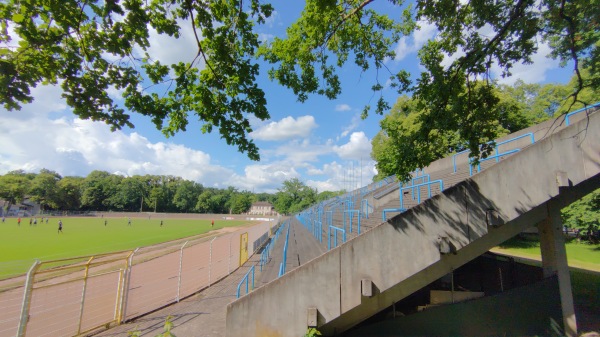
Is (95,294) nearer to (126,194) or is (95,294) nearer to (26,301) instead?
(26,301)

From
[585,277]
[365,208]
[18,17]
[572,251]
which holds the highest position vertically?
[18,17]

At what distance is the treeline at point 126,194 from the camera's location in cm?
9212

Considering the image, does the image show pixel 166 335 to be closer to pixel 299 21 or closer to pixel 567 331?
pixel 299 21

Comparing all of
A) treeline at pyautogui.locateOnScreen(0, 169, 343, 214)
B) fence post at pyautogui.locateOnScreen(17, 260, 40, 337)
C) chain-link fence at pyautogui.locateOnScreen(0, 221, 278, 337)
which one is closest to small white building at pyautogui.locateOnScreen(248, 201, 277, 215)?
treeline at pyautogui.locateOnScreen(0, 169, 343, 214)

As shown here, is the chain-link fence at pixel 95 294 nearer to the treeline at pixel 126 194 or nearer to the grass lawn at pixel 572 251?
the grass lawn at pixel 572 251

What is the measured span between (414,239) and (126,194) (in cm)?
12139

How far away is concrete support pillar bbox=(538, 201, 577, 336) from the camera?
880 cm

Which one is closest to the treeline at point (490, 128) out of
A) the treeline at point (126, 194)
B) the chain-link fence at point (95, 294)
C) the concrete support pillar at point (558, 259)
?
the concrete support pillar at point (558, 259)

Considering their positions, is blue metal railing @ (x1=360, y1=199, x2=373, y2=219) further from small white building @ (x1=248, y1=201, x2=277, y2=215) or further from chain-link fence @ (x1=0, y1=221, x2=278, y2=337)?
small white building @ (x1=248, y1=201, x2=277, y2=215)

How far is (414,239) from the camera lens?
23.1ft

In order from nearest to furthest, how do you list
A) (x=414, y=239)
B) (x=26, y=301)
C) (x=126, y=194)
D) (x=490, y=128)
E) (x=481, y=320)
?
(x=26, y=301) → (x=490, y=128) → (x=414, y=239) → (x=481, y=320) → (x=126, y=194)

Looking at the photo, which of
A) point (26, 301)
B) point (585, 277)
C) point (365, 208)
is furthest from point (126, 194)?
point (585, 277)

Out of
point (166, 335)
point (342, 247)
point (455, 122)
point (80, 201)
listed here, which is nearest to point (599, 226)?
point (455, 122)

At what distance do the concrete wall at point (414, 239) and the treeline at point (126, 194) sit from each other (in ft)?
303
